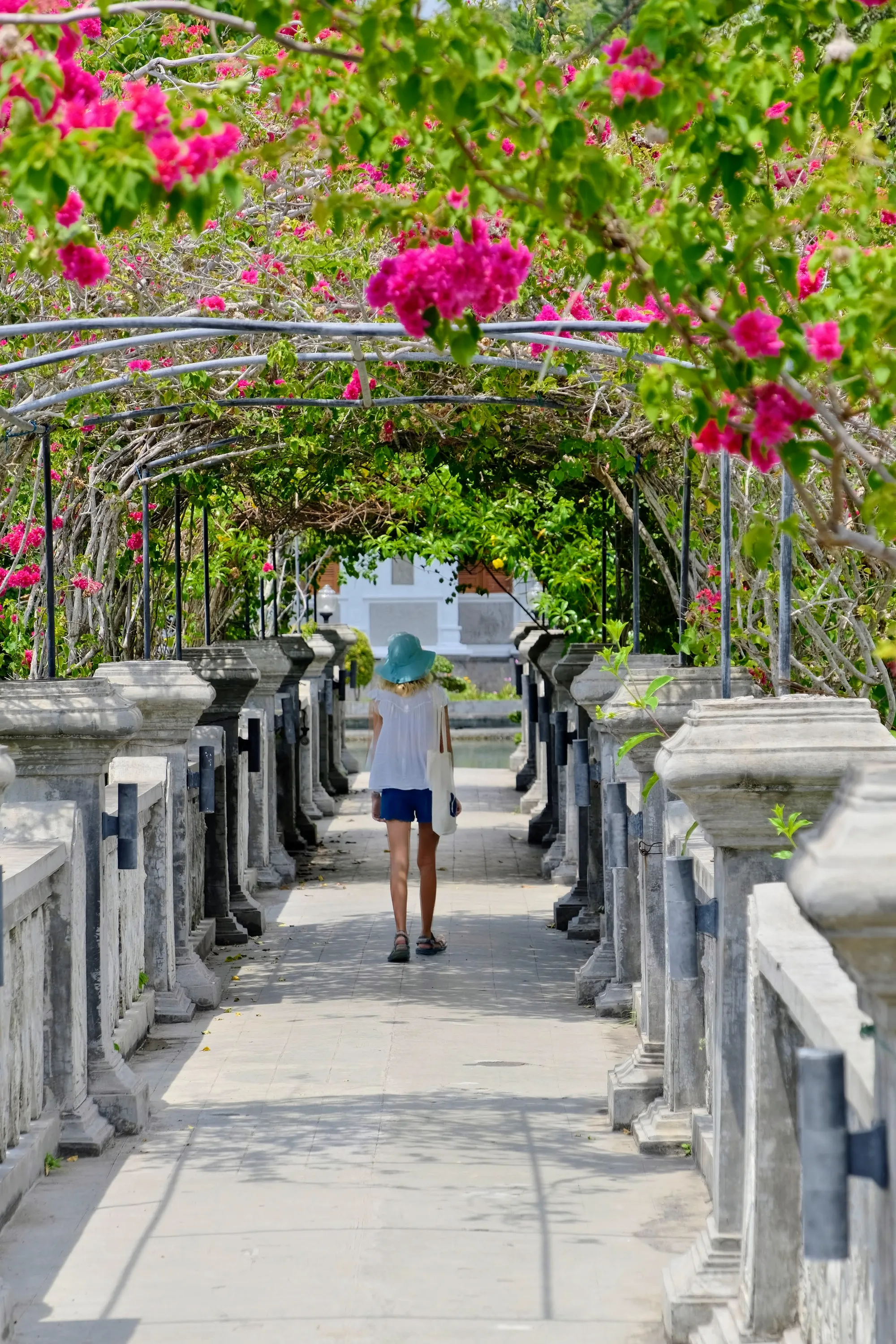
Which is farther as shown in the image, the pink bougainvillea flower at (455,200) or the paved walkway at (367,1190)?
the paved walkway at (367,1190)

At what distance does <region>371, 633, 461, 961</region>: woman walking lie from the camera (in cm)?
970

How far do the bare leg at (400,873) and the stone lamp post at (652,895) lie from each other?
2.16m

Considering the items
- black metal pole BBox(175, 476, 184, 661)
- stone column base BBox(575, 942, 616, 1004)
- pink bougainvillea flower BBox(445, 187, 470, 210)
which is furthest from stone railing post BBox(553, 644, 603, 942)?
pink bougainvillea flower BBox(445, 187, 470, 210)

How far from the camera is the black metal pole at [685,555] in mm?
7805

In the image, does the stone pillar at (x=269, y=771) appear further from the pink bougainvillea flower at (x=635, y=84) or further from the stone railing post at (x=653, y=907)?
the pink bougainvillea flower at (x=635, y=84)

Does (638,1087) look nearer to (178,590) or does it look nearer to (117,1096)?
(117,1096)

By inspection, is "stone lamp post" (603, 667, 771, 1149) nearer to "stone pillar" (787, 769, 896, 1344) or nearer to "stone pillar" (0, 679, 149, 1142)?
"stone pillar" (0, 679, 149, 1142)

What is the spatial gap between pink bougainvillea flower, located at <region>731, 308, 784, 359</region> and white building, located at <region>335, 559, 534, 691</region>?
1312 inches

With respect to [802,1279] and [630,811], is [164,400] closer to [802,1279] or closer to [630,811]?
[630,811]

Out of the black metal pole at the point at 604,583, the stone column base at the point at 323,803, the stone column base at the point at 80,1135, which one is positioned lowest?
the stone column base at the point at 323,803

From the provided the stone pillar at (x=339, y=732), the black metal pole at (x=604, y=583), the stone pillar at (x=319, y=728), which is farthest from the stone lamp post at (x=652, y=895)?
the stone pillar at (x=339, y=732)

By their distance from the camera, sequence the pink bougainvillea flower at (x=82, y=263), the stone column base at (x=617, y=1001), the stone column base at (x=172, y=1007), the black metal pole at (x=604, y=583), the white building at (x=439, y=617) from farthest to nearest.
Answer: the white building at (x=439, y=617) → the black metal pole at (x=604, y=583) → the stone column base at (x=172, y=1007) → the stone column base at (x=617, y=1001) → the pink bougainvillea flower at (x=82, y=263)

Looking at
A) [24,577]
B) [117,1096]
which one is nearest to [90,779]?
[117,1096]

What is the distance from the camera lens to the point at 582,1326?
14.9ft
